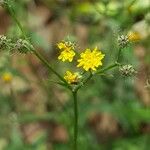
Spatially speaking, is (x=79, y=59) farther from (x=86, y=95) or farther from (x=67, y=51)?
(x=86, y=95)

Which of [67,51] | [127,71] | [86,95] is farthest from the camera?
[86,95]

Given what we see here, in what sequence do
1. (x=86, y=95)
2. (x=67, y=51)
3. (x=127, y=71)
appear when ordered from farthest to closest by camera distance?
(x=86, y=95) → (x=67, y=51) → (x=127, y=71)

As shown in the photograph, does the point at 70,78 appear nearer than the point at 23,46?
No

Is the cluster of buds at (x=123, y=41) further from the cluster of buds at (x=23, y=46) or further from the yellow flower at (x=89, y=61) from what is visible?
the cluster of buds at (x=23, y=46)

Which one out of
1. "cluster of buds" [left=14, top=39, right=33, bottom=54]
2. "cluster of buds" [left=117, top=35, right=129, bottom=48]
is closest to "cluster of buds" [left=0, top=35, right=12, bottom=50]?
"cluster of buds" [left=14, top=39, right=33, bottom=54]

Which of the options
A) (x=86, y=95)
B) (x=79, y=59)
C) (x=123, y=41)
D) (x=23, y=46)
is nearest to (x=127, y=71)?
(x=123, y=41)

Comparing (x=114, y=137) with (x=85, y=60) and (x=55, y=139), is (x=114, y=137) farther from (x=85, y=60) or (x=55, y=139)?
(x=85, y=60)

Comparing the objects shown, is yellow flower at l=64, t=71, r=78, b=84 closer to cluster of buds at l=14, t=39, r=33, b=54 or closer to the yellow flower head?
the yellow flower head

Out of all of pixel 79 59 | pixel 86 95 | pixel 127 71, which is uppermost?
pixel 86 95

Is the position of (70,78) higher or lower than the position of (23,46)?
lower
